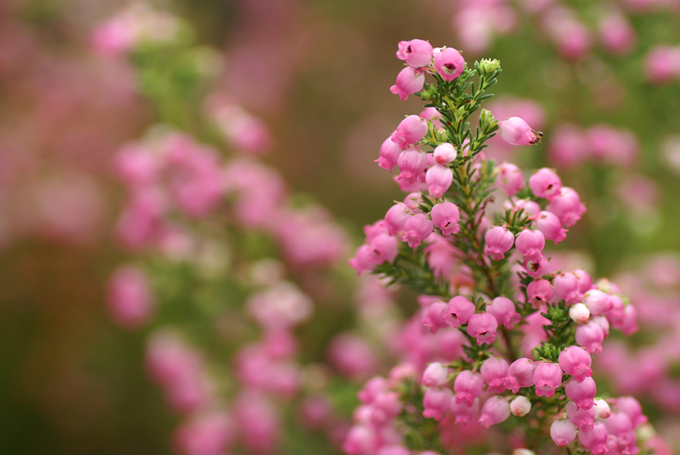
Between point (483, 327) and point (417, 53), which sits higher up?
point (417, 53)

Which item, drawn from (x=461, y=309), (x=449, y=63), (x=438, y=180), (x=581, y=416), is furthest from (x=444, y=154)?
(x=581, y=416)

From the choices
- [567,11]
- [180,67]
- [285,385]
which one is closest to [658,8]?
→ [567,11]

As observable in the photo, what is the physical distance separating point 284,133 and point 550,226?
140 inches

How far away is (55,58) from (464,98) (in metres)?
3.57

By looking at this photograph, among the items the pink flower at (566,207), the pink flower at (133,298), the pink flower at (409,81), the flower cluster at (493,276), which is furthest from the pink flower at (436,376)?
the pink flower at (133,298)

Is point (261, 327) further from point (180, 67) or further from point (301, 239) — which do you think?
point (180, 67)

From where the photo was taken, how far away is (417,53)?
87 centimetres

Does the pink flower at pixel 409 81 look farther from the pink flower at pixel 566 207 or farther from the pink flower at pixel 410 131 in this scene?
the pink flower at pixel 566 207

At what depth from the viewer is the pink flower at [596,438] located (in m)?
0.90

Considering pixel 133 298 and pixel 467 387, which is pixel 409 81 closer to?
pixel 467 387

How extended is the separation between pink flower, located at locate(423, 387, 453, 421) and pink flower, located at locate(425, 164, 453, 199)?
373 millimetres

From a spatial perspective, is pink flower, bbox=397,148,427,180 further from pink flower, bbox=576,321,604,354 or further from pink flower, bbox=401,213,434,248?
pink flower, bbox=576,321,604,354

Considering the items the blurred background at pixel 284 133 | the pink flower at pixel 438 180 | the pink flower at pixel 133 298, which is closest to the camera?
the pink flower at pixel 438 180

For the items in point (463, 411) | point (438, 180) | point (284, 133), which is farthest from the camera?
point (284, 133)
